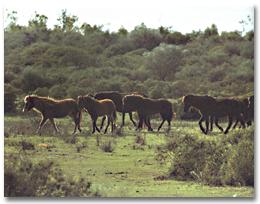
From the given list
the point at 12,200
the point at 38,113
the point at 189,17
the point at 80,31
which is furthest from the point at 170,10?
the point at 12,200

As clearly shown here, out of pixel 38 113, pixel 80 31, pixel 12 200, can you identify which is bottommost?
pixel 12 200

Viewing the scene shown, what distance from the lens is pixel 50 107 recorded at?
1052 cm

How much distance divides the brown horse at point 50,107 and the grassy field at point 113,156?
0.23ft

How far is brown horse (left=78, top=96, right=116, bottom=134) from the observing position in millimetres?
10539

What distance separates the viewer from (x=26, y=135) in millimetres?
10430

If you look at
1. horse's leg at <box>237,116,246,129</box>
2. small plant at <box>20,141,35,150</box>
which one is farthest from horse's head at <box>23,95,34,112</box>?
horse's leg at <box>237,116,246,129</box>

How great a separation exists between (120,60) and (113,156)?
90 centimetres

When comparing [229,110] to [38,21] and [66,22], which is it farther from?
[38,21]

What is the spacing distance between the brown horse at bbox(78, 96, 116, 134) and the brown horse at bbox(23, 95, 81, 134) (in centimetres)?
8

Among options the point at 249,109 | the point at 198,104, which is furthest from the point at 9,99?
the point at 249,109

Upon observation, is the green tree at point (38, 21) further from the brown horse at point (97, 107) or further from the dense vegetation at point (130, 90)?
the brown horse at point (97, 107)

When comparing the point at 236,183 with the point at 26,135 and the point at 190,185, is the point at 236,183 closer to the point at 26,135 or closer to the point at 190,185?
the point at 190,185

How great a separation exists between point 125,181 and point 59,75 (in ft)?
3.79

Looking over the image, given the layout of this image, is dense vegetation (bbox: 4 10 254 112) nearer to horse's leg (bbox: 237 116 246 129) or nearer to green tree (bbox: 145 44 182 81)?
green tree (bbox: 145 44 182 81)
